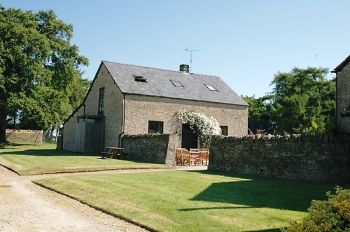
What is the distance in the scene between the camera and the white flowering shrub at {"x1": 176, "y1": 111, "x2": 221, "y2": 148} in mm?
32750

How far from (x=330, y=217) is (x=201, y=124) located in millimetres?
27781

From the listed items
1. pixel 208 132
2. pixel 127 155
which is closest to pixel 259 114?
pixel 208 132

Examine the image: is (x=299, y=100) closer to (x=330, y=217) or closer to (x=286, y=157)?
(x=286, y=157)

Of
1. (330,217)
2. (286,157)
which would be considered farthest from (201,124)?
(330,217)

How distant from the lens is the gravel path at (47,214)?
344 inches

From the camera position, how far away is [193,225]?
28.1 ft

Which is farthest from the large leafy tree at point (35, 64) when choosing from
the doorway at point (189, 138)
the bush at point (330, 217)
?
the bush at point (330, 217)

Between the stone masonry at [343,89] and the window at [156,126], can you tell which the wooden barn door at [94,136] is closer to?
the window at [156,126]

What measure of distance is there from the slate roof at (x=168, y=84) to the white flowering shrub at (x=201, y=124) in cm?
174

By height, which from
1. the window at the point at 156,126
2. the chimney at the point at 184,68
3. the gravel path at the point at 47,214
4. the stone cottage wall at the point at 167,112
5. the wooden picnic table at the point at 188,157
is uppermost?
the chimney at the point at 184,68

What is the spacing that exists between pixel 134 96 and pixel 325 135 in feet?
61.8

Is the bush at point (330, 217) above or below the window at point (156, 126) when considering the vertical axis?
below

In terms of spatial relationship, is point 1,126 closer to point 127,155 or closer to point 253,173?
point 127,155

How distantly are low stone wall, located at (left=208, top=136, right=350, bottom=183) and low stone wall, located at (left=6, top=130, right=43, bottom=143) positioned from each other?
4160 centimetres
